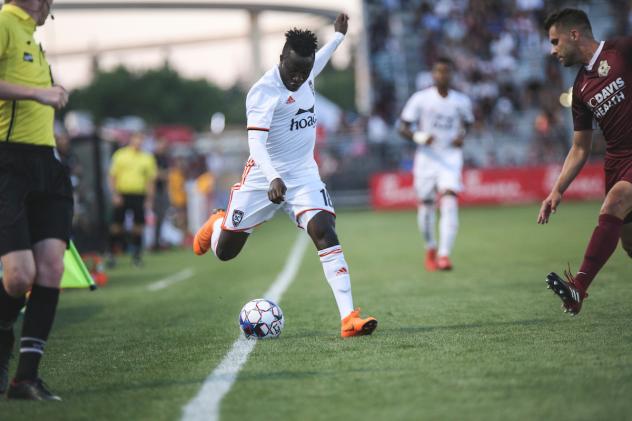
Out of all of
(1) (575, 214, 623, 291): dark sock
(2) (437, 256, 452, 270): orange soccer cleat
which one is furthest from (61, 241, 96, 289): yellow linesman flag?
(2) (437, 256, 452, 270): orange soccer cleat

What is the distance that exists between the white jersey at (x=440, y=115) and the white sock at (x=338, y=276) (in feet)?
19.2

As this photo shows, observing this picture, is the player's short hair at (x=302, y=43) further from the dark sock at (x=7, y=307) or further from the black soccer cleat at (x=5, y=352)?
the black soccer cleat at (x=5, y=352)

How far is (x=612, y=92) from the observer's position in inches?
246

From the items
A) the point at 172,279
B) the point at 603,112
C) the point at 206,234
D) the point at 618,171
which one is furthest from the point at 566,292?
the point at 172,279

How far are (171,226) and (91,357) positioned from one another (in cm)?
1664

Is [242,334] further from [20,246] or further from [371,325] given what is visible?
[20,246]

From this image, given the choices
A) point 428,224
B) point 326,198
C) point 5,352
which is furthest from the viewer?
point 428,224

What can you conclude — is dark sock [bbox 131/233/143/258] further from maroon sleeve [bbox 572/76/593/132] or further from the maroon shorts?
the maroon shorts

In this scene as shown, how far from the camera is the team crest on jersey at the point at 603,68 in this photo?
A: 6.24m

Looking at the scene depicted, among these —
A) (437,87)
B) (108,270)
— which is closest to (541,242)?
(437,87)

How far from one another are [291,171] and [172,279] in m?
6.67

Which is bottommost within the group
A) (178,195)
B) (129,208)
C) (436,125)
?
(178,195)

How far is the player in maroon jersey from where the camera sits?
621 centimetres

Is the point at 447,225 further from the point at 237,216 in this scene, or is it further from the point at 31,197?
the point at 31,197
